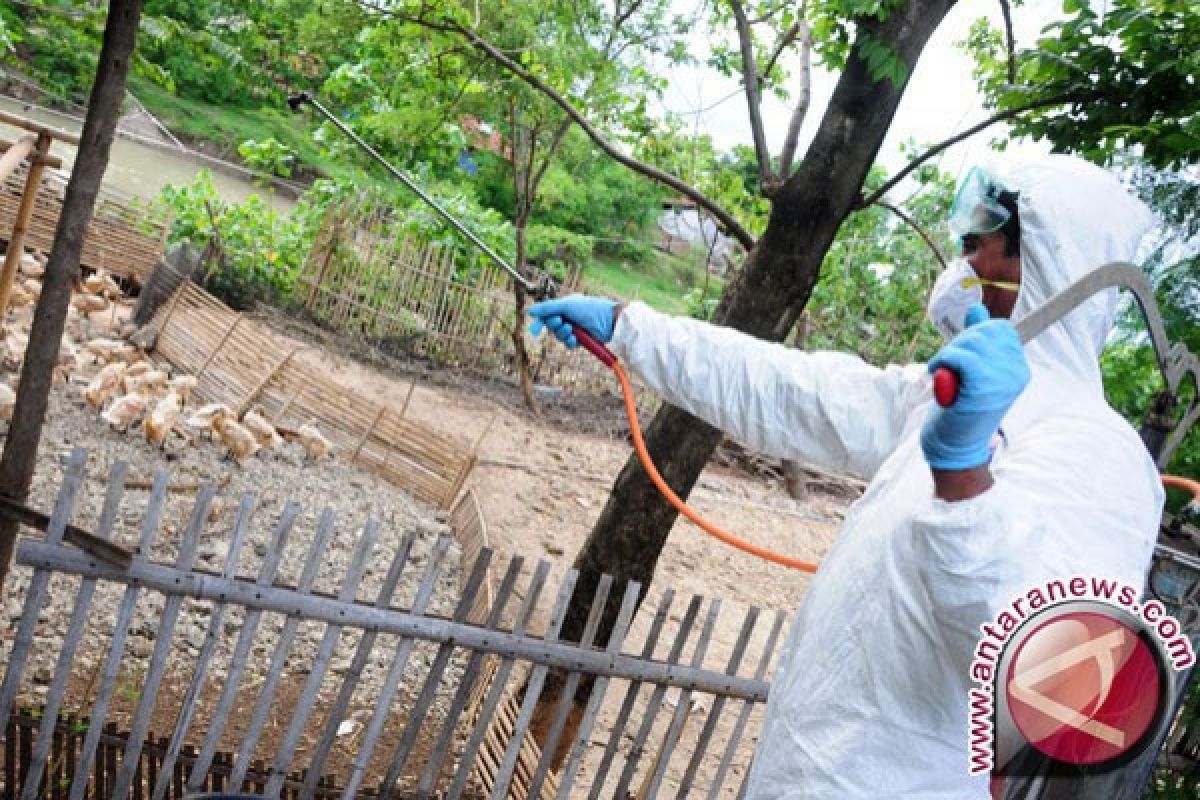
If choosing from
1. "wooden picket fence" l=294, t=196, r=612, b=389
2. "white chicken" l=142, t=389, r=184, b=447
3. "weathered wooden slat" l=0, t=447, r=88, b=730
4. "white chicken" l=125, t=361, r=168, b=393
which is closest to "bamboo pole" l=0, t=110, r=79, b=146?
"weathered wooden slat" l=0, t=447, r=88, b=730

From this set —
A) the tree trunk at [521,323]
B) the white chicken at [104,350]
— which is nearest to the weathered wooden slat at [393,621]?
the white chicken at [104,350]

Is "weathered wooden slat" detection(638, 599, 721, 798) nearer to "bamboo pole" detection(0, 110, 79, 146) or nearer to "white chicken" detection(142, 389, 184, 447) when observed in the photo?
Result: "bamboo pole" detection(0, 110, 79, 146)

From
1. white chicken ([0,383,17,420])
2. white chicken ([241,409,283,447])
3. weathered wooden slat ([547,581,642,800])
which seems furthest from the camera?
white chicken ([241,409,283,447])

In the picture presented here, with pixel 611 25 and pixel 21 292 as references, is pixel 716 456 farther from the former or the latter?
pixel 21 292

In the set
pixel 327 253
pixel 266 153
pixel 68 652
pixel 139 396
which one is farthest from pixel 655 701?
pixel 266 153

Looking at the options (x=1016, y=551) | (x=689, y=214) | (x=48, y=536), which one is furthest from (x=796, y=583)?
(x=689, y=214)

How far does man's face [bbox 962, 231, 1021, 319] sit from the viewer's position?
6.14 feet

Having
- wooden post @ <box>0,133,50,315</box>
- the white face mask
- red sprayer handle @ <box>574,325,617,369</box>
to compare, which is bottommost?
wooden post @ <box>0,133,50,315</box>

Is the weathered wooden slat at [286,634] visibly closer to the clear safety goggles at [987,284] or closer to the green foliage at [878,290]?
the clear safety goggles at [987,284]

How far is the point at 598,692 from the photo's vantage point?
3156mm

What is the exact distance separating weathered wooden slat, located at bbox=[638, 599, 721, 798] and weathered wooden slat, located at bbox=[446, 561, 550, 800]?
1.72 ft

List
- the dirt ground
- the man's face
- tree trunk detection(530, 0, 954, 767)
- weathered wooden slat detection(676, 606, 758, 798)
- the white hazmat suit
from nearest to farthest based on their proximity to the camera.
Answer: the white hazmat suit → the man's face → weathered wooden slat detection(676, 606, 758, 798) → tree trunk detection(530, 0, 954, 767) → the dirt ground

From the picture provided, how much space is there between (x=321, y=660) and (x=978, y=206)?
6.62 ft

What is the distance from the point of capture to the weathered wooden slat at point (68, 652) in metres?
2.56
